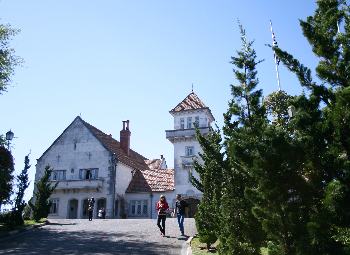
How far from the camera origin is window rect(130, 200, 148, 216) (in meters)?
36.1

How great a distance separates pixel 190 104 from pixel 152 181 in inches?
401

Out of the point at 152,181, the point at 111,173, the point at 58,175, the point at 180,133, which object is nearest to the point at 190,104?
the point at 180,133

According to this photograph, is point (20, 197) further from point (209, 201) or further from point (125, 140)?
point (125, 140)

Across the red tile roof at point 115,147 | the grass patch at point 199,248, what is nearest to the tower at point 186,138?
the red tile roof at point 115,147

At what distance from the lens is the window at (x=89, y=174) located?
36.1 meters

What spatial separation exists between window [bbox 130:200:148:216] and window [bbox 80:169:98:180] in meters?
5.40

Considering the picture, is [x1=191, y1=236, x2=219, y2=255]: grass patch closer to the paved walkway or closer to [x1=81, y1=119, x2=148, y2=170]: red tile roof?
the paved walkway

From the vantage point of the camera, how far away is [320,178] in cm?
709

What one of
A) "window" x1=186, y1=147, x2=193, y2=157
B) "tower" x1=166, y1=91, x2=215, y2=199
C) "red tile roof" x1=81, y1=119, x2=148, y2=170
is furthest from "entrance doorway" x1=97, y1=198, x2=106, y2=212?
"window" x1=186, y1=147, x2=193, y2=157

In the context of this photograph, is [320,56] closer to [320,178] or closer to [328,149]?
[328,149]

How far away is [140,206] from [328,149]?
104ft

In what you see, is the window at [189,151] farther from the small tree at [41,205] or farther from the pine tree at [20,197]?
the pine tree at [20,197]

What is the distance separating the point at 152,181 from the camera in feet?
125

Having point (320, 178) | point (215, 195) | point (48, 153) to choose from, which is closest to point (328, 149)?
point (320, 178)
